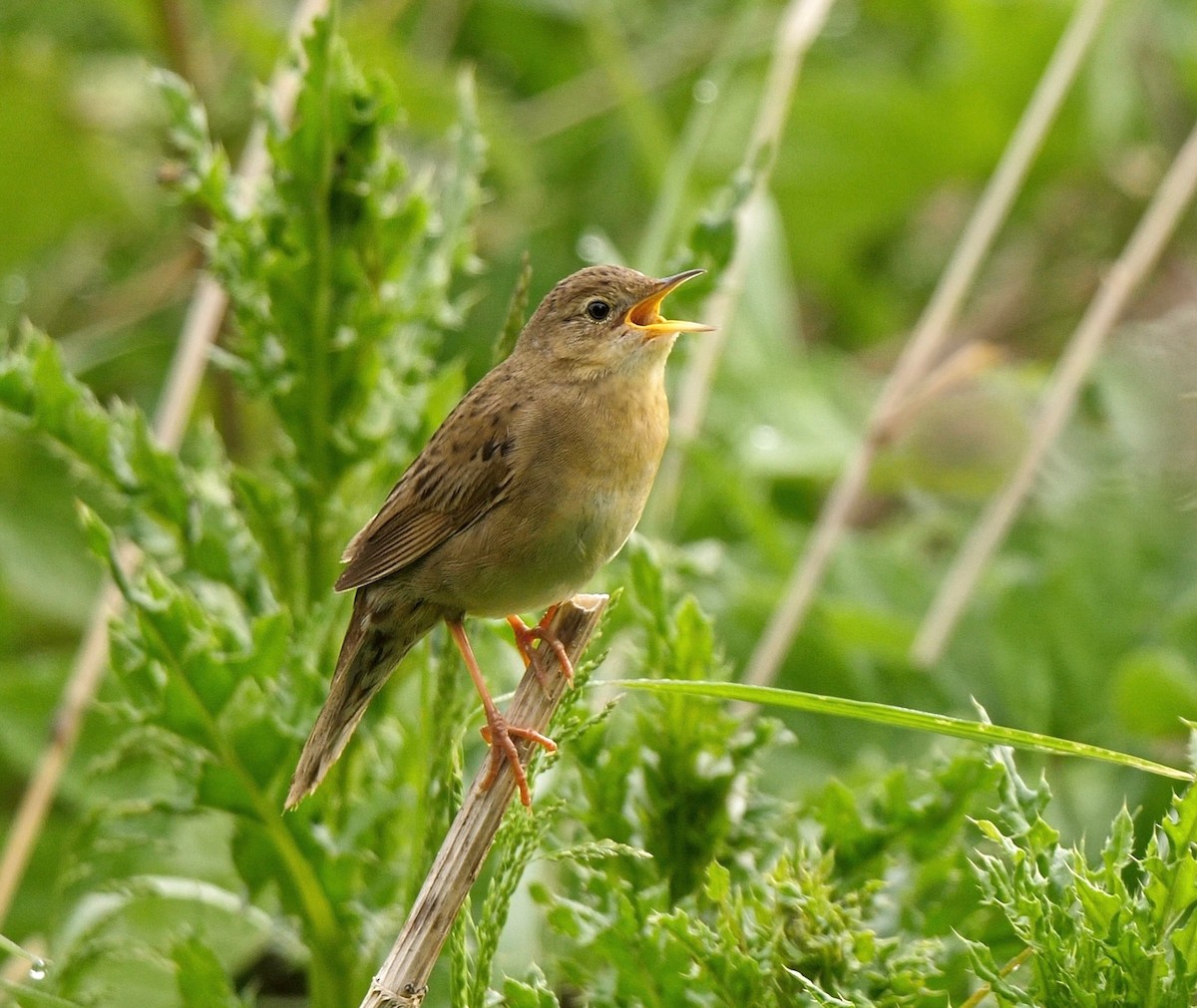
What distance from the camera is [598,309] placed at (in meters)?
2.65

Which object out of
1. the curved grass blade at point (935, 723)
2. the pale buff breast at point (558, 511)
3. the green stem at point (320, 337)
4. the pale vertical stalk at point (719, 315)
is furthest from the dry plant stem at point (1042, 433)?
the curved grass blade at point (935, 723)

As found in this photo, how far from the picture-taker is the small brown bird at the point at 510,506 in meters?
2.23

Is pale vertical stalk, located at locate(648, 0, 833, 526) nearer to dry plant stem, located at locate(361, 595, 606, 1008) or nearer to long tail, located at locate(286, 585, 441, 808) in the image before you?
long tail, located at locate(286, 585, 441, 808)

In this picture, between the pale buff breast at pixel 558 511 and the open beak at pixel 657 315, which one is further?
the open beak at pixel 657 315

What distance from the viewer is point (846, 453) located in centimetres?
421

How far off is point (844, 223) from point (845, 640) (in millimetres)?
2027

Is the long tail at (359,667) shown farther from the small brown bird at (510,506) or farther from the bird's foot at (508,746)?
the bird's foot at (508,746)

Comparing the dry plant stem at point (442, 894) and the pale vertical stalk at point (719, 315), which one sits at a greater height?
the pale vertical stalk at point (719, 315)

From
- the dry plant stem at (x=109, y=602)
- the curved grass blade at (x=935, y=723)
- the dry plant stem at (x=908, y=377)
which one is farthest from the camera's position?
the dry plant stem at (x=908, y=377)

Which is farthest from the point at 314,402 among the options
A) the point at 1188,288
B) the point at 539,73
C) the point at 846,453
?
the point at 539,73

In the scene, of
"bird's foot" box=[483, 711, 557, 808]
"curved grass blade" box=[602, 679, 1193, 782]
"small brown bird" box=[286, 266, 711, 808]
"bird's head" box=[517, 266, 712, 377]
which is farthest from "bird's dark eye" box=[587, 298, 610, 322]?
"curved grass blade" box=[602, 679, 1193, 782]

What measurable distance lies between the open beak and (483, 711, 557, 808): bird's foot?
0.67 m

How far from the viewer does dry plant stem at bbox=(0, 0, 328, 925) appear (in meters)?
2.84

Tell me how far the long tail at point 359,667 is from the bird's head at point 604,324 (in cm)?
49
